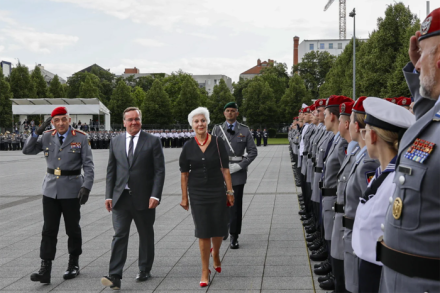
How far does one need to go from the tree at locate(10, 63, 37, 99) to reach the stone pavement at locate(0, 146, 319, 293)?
6900 centimetres

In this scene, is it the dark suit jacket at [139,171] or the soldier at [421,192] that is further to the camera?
the dark suit jacket at [139,171]

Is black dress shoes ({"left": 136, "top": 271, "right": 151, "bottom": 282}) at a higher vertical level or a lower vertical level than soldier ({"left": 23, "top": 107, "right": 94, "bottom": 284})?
lower

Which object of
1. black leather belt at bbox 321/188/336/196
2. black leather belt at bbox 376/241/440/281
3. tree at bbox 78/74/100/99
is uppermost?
tree at bbox 78/74/100/99

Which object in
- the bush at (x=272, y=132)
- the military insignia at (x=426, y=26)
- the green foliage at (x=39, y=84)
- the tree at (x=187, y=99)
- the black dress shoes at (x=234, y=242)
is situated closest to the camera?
the military insignia at (x=426, y=26)

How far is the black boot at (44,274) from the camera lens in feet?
19.4

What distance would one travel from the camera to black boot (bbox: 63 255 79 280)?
20.3 feet

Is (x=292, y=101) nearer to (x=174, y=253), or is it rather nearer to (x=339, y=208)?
(x=174, y=253)

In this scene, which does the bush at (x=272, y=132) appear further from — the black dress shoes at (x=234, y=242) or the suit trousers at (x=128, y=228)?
the suit trousers at (x=128, y=228)

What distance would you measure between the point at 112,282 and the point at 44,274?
91 centimetres

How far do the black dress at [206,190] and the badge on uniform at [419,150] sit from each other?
406cm

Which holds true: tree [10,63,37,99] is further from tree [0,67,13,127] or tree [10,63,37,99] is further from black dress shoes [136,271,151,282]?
black dress shoes [136,271,151,282]

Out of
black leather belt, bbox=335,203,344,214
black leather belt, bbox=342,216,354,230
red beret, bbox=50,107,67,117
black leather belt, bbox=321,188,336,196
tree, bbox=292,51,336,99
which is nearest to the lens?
black leather belt, bbox=342,216,354,230

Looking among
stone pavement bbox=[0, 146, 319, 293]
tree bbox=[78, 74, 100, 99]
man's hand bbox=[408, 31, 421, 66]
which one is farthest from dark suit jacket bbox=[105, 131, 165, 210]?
tree bbox=[78, 74, 100, 99]

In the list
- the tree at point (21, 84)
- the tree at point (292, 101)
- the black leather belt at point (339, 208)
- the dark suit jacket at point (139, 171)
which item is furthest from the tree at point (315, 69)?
the black leather belt at point (339, 208)
